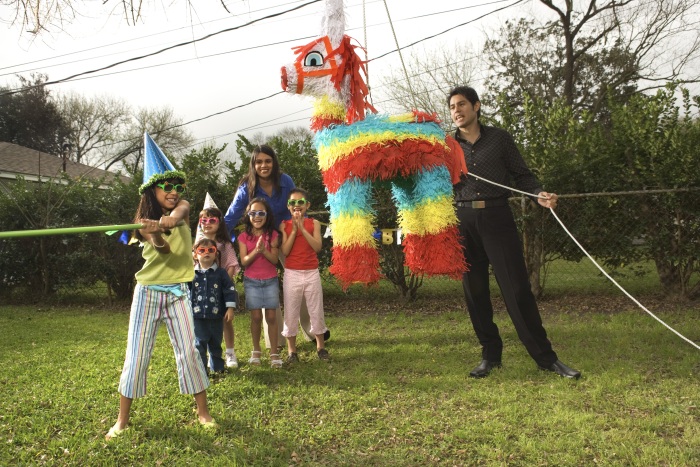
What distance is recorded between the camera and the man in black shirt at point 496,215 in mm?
3326

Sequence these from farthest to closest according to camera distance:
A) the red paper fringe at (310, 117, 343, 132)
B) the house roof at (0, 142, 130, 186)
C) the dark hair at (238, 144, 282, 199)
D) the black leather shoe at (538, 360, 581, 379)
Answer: the house roof at (0, 142, 130, 186) → the dark hair at (238, 144, 282, 199) → the black leather shoe at (538, 360, 581, 379) → the red paper fringe at (310, 117, 343, 132)

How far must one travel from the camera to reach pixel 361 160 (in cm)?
271

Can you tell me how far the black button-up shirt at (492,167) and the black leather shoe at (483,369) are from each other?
1048mm

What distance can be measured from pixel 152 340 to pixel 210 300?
86 centimetres

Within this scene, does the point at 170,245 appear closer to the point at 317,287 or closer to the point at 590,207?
the point at 317,287

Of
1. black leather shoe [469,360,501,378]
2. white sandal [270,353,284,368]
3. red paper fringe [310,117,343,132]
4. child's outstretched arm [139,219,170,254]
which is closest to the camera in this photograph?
child's outstretched arm [139,219,170,254]

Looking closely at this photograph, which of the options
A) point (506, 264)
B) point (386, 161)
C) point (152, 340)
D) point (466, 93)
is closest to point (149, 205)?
point (152, 340)

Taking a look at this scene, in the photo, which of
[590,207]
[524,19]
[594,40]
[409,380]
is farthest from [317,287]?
[524,19]

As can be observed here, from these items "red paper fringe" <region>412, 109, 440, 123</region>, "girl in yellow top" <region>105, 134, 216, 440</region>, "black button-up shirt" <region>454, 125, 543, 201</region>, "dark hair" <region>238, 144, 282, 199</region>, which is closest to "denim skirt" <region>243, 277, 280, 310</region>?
"dark hair" <region>238, 144, 282, 199</region>

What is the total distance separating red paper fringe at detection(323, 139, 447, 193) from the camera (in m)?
2.72

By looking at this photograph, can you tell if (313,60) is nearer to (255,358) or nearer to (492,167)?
(492,167)

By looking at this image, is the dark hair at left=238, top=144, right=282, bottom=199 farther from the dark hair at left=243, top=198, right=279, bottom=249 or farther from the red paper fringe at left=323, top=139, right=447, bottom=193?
the red paper fringe at left=323, top=139, right=447, bottom=193

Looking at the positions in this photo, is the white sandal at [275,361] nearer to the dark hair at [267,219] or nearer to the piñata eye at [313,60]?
the dark hair at [267,219]

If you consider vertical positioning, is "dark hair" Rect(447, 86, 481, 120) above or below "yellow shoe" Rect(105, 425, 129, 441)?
above
